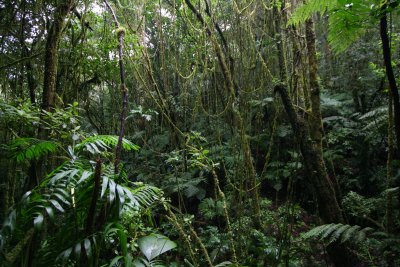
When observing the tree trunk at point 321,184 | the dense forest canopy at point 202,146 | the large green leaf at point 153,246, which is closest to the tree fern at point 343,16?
the dense forest canopy at point 202,146

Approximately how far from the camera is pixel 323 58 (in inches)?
301

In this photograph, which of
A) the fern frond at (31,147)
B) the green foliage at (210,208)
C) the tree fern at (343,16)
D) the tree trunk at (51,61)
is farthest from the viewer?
the green foliage at (210,208)

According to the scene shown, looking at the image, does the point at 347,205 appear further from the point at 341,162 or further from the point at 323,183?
the point at 341,162

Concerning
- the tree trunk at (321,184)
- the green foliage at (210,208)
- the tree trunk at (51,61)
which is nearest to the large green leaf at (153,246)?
the tree trunk at (51,61)

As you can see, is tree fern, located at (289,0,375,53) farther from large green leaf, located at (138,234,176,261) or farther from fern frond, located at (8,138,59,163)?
fern frond, located at (8,138,59,163)

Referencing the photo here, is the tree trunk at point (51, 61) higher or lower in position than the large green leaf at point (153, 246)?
higher

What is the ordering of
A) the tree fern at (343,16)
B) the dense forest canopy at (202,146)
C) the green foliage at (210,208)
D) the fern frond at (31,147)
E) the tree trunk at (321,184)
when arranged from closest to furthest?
the tree fern at (343,16)
the dense forest canopy at (202,146)
the fern frond at (31,147)
the tree trunk at (321,184)
the green foliage at (210,208)

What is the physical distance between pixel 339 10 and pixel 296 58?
137 centimetres

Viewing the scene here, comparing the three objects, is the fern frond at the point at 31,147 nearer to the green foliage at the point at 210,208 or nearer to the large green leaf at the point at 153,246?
the large green leaf at the point at 153,246

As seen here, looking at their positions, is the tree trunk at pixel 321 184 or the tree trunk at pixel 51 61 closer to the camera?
the tree trunk at pixel 51 61

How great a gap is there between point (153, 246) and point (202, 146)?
9.05 ft

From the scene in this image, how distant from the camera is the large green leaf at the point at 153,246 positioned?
1769 millimetres

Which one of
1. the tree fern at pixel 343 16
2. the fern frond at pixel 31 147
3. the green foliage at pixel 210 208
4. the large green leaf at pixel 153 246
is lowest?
the green foliage at pixel 210 208

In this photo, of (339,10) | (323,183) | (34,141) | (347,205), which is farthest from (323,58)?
(34,141)
